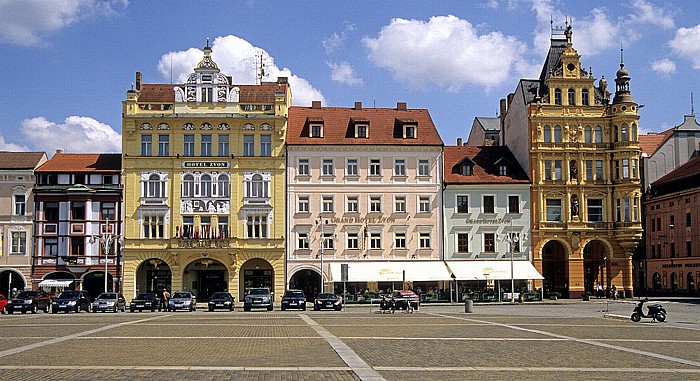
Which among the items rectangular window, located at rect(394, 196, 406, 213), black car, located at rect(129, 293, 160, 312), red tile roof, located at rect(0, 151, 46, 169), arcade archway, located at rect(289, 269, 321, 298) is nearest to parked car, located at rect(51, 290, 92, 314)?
black car, located at rect(129, 293, 160, 312)

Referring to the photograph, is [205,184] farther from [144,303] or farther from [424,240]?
[424,240]

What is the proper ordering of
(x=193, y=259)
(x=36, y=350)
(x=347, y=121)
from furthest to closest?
1. (x=347, y=121)
2. (x=193, y=259)
3. (x=36, y=350)

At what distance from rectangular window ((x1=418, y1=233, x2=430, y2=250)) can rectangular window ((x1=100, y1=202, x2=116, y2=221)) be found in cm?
2510

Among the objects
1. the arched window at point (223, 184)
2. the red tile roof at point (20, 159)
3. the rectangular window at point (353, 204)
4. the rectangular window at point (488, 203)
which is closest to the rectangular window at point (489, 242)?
the rectangular window at point (488, 203)

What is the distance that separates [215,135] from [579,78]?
30.8 meters

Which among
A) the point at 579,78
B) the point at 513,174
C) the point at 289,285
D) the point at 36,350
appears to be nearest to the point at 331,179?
the point at 289,285

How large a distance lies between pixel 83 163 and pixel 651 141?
58.9m

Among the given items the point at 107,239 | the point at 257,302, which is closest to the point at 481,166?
the point at 257,302

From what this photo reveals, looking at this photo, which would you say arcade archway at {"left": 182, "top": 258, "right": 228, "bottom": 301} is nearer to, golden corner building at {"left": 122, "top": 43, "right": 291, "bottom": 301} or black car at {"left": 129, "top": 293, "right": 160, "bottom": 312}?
golden corner building at {"left": 122, "top": 43, "right": 291, "bottom": 301}

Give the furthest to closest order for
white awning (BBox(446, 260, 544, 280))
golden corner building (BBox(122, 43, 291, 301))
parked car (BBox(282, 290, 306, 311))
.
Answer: golden corner building (BBox(122, 43, 291, 301))
white awning (BBox(446, 260, 544, 280))
parked car (BBox(282, 290, 306, 311))

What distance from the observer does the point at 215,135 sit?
6644 cm

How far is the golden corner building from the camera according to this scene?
65.9 meters

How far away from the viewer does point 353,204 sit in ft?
220

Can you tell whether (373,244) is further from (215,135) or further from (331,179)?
(215,135)
